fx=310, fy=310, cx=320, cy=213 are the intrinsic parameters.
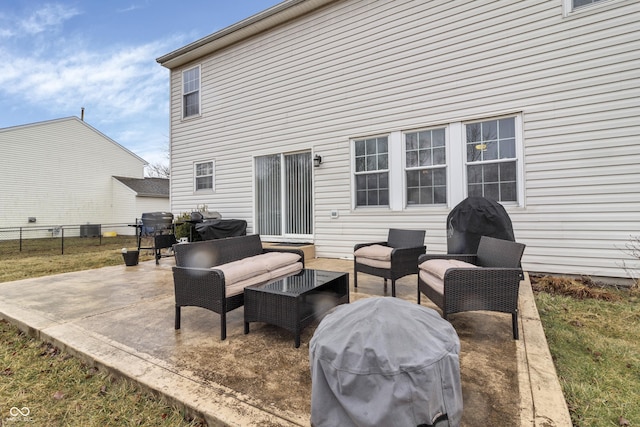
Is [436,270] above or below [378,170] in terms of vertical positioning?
below

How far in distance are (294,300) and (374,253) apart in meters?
1.96

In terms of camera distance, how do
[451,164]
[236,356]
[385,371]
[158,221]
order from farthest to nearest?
[158,221]
[451,164]
[236,356]
[385,371]

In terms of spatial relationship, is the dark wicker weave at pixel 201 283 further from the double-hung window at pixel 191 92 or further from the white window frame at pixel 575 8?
the double-hung window at pixel 191 92

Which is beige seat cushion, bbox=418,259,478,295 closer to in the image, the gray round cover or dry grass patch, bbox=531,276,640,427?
dry grass patch, bbox=531,276,640,427

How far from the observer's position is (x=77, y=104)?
2222 cm

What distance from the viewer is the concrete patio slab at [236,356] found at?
172 cm

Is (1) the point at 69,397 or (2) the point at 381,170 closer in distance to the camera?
(1) the point at 69,397

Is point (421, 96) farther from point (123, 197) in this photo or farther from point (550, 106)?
point (123, 197)

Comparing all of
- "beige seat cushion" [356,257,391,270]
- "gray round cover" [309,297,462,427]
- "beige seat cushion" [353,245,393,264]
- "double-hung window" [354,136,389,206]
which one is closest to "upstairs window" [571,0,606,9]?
"double-hung window" [354,136,389,206]

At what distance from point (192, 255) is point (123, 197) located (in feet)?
59.8

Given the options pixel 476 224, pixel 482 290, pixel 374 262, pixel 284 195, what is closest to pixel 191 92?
pixel 284 195

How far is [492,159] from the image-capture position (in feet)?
17.2

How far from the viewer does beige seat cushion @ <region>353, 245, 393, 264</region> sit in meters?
4.05

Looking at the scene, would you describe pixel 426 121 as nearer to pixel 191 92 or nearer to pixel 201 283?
pixel 201 283
